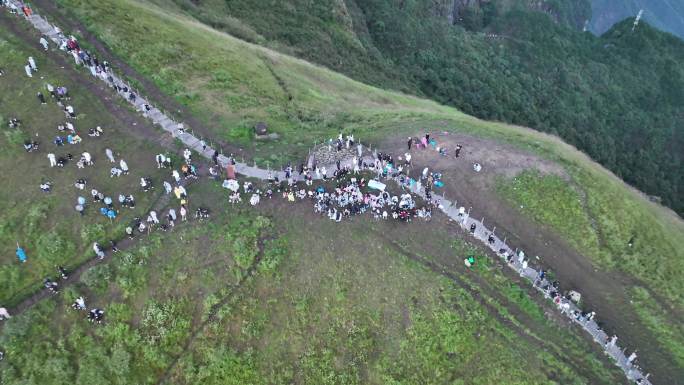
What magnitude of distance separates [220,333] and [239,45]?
4376cm

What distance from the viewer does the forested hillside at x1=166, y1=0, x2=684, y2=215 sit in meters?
91.1

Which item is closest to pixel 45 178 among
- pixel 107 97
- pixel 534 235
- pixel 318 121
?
pixel 107 97

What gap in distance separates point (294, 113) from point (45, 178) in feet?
81.5

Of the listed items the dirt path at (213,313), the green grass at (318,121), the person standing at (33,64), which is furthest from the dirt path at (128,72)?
the dirt path at (213,313)

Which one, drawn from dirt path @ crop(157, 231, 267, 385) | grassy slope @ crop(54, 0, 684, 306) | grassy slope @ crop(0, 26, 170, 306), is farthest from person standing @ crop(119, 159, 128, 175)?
dirt path @ crop(157, 231, 267, 385)

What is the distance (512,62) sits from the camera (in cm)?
13800

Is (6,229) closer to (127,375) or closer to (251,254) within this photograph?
(127,375)

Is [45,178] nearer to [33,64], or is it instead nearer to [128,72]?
[33,64]

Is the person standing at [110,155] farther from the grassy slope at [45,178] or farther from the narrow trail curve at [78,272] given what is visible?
the narrow trail curve at [78,272]

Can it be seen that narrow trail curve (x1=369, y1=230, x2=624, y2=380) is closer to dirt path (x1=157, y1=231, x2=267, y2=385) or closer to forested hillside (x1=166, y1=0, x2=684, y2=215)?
dirt path (x1=157, y1=231, x2=267, y2=385)

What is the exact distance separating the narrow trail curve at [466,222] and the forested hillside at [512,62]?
94.6ft

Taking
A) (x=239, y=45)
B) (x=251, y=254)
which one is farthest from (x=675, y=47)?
(x=251, y=254)

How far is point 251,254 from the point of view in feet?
114

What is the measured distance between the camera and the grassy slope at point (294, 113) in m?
42.1
